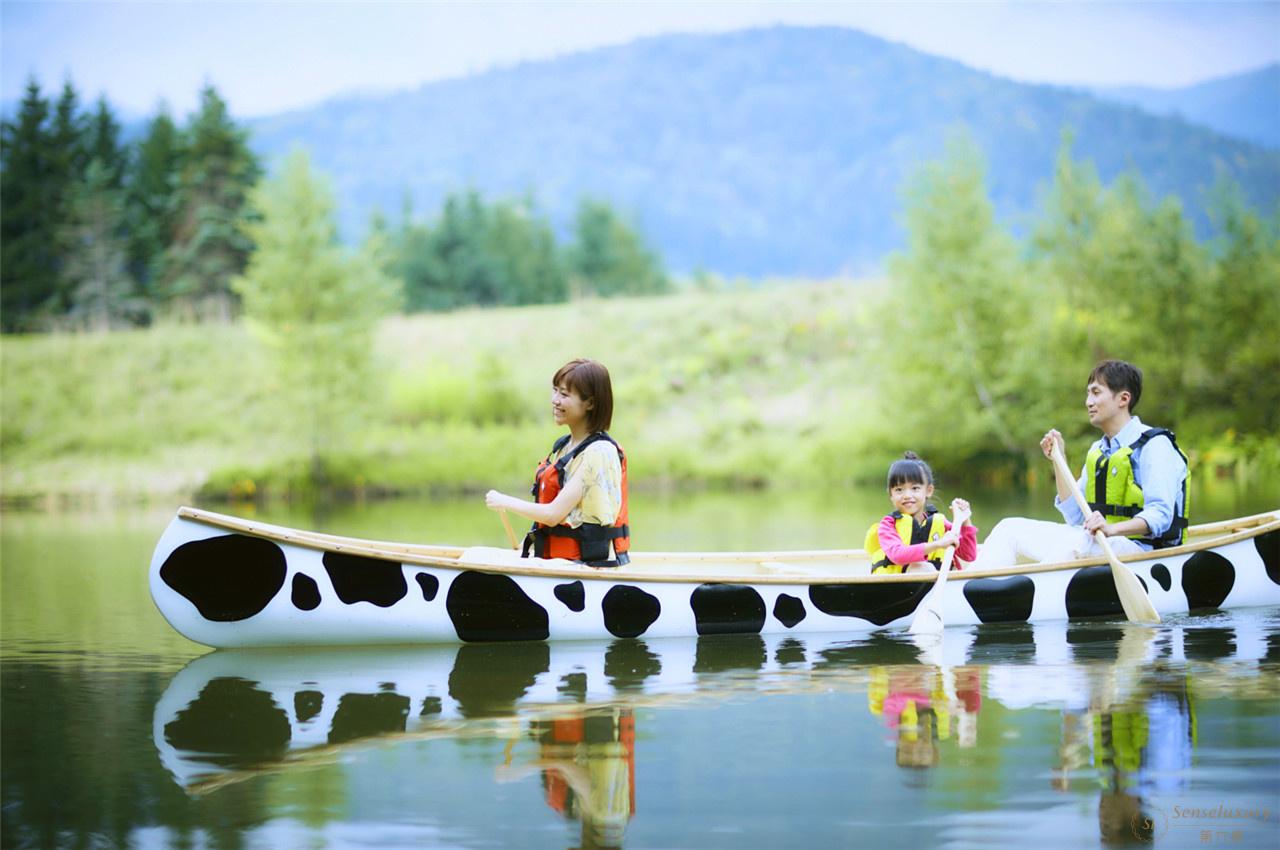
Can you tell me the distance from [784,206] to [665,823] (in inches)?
2296

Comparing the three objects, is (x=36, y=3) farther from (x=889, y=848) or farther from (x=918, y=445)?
(x=889, y=848)

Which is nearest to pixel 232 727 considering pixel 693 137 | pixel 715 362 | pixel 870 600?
pixel 870 600

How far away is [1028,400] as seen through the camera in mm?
16703

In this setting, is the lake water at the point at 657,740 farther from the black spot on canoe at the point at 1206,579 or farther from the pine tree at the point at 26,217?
the pine tree at the point at 26,217

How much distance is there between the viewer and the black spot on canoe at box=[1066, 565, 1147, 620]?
5.63 metres

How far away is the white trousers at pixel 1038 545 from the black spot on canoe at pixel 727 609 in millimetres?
957

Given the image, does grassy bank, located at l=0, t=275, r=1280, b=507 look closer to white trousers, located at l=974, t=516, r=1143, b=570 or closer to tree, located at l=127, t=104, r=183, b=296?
tree, located at l=127, t=104, r=183, b=296

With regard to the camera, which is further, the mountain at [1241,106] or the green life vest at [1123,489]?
the mountain at [1241,106]

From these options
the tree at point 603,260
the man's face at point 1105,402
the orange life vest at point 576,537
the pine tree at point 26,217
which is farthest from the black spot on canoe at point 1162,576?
the tree at point 603,260

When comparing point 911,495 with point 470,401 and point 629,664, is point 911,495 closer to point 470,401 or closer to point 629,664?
point 629,664

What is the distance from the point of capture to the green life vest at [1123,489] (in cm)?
552

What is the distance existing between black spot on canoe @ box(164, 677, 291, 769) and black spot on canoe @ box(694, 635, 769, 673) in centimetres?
151

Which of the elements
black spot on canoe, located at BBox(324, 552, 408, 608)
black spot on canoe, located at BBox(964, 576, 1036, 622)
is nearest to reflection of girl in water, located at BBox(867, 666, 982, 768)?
black spot on canoe, located at BBox(964, 576, 1036, 622)

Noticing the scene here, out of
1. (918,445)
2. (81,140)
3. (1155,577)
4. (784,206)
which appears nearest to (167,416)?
(81,140)
